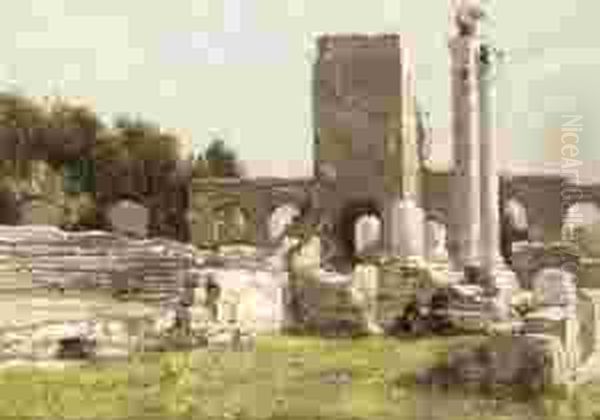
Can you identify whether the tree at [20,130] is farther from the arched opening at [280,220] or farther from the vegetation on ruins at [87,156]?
the arched opening at [280,220]

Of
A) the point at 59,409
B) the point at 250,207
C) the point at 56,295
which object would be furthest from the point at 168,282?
the point at 250,207

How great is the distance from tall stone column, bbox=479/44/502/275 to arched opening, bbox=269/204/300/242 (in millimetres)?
20638

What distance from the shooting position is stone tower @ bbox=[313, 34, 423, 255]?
43031mm

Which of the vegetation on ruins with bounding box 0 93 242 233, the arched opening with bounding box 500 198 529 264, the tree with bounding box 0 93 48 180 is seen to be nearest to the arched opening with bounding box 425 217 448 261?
the arched opening with bounding box 500 198 529 264

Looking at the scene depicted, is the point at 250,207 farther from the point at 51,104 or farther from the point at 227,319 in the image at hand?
the point at 227,319

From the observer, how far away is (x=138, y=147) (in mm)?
50312

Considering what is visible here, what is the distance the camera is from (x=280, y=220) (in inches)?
2175

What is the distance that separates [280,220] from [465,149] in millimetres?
31705

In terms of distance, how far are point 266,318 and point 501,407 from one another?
25.5ft

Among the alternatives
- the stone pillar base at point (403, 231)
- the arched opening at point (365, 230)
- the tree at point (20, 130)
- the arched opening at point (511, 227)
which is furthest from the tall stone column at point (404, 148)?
the tree at point (20, 130)

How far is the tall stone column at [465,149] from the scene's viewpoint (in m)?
23.3

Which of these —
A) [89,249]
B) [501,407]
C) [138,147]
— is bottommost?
[501,407]

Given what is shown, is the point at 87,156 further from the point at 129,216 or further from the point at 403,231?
the point at 403,231

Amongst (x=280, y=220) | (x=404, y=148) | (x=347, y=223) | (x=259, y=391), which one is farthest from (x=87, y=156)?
(x=259, y=391)
